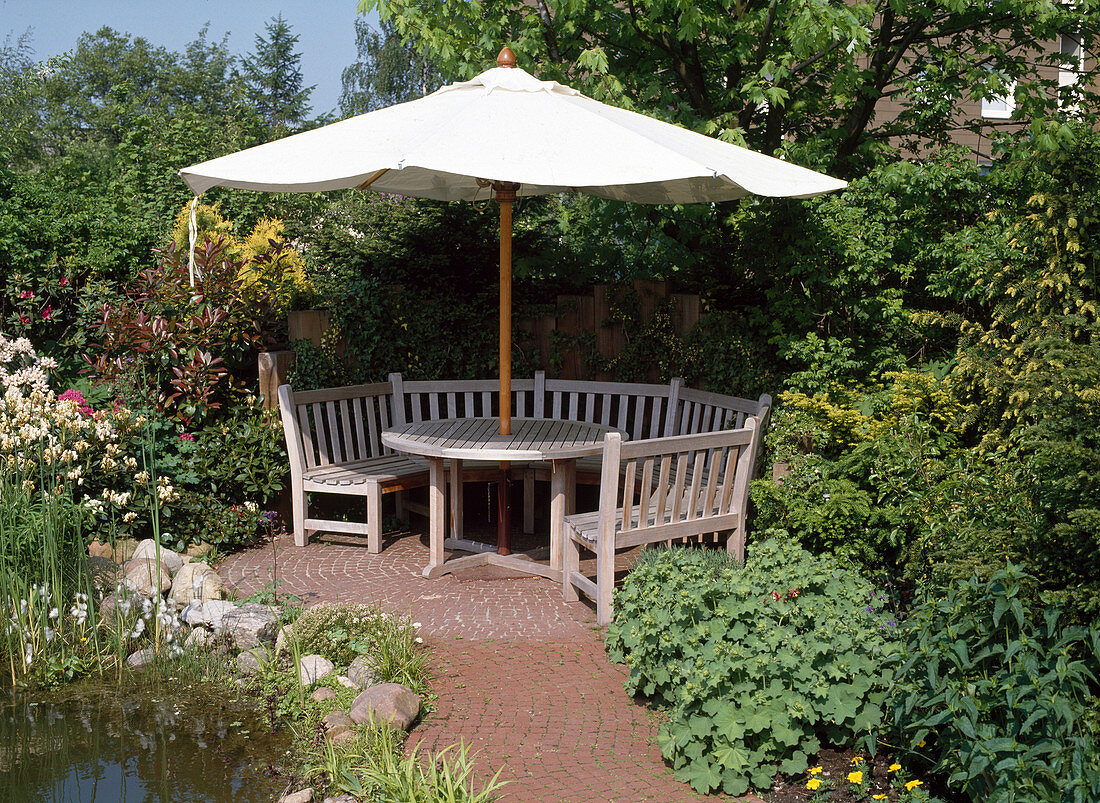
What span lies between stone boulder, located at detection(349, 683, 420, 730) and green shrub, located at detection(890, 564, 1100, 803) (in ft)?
6.27

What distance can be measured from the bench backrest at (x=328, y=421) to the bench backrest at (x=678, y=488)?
7.75ft

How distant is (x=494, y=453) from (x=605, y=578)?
3.31 ft

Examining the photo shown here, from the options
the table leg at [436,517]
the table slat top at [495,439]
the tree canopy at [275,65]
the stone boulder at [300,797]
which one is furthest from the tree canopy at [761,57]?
the tree canopy at [275,65]

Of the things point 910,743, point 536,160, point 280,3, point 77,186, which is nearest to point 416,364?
point 536,160

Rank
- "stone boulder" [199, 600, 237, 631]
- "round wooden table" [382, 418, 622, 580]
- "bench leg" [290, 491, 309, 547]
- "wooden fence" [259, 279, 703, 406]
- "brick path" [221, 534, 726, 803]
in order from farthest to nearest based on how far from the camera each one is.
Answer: "wooden fence" [259, 279, 703, 406] → "bench leg" [290, 491, 309, 547] → "round wooden table" [382, 418, 622, 580] → "stone boulder" [199, 600, 237, 631] → "brick path" [221, 534, 726, 803]

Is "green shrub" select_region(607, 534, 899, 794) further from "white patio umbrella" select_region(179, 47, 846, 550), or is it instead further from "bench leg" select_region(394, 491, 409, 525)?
"bench leg" select_region(394, 491, 409, 525)

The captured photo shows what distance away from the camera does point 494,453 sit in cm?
552

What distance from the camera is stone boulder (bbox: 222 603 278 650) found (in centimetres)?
474

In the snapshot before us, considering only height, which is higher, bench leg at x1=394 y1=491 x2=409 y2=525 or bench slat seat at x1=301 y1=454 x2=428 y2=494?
bench slat seat at x1=301 y1=454 x2=428 y2=494

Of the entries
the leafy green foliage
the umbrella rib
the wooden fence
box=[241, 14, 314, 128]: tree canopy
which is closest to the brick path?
the wooden fence

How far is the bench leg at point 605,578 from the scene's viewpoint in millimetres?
5090

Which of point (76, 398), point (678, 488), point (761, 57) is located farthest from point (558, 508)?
point (761, 57)

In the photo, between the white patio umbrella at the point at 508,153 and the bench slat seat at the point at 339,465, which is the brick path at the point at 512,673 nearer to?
the bench slat seat at the point at 339,465

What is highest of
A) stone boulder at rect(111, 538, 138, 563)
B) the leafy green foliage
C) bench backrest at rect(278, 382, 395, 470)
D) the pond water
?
the leafy green foliage
